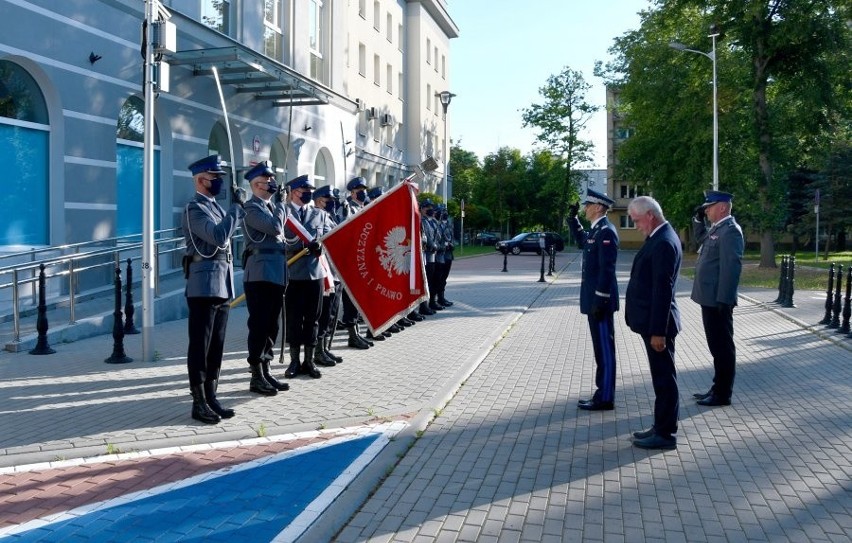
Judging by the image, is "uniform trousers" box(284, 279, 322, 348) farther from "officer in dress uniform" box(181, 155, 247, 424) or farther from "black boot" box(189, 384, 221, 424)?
"black boot" box(189, 384, 221, 424)

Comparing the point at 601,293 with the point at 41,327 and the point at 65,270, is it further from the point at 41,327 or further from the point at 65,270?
the point at 65,270

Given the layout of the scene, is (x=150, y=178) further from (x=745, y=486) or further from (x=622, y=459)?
(x=745, y=486)

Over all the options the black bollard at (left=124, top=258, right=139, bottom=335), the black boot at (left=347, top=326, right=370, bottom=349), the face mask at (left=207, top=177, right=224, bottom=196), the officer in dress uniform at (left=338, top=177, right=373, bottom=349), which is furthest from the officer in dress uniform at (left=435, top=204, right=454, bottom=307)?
the face mask at (left=207, top=177, right=224, bottom=196)

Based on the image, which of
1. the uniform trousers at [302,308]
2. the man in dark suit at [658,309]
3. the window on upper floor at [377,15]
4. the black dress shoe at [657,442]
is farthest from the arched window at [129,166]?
the window on upper floor at [377,15]

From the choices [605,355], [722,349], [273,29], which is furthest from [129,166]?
[722,349]

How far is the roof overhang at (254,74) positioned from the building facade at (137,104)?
1.6 inches

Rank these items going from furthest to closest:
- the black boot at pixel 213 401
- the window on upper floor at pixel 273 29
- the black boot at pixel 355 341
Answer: the window on upper floor at pixel 273 29 → the black boot at pixel 355 341 → the black boot at pixel 213 401

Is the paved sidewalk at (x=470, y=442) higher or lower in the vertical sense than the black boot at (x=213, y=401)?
lower

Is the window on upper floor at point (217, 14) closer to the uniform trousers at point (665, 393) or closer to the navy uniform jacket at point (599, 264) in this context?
the navy uniform jacket at point (599, 264)

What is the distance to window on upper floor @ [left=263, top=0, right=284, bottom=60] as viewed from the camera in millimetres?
20375

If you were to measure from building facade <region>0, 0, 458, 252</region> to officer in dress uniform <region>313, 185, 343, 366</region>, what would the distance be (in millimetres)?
1272

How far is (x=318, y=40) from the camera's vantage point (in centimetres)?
2438

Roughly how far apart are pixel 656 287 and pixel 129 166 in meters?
12.1

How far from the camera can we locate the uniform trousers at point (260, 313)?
7.53 m
